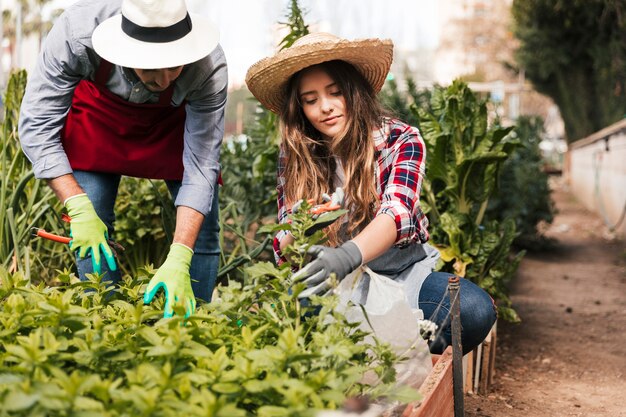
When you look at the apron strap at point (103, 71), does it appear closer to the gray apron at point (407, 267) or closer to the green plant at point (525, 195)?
the gray apron at point (407, 267)

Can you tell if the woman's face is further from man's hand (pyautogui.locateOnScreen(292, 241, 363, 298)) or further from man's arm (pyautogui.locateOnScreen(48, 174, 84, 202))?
man's arm (pyautogui.locateOnScreen(48, 174, 84, 202))

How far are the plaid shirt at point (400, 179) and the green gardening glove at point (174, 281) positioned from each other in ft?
1.16

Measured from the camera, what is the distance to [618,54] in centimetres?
1327

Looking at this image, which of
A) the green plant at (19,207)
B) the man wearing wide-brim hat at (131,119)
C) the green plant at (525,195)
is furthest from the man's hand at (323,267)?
the green plant at (525,195)

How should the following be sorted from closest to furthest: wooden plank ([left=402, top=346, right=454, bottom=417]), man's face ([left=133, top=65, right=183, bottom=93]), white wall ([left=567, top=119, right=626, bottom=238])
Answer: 1. wooden plank ([left=402, top=346, right=454, bottom=417])
2. man's face ([left=133, top=65, right=183, bottom=93])
3. white wall ([left=567, top=119, right=626, bottom=238])

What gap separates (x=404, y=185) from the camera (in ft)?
7.77

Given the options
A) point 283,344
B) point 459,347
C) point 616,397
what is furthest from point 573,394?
point 283,344

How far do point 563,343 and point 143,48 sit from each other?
3014mm

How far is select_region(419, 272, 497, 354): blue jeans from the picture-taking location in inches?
95.0

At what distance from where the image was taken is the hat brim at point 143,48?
2.21m

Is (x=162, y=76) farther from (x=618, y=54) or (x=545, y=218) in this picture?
(x=618, y=54)

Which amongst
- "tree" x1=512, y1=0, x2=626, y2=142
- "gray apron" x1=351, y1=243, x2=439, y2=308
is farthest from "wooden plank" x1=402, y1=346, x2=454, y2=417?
"tree" x1=512, y1=0, x2=626, y2=142

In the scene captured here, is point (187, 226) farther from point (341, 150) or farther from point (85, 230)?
point (341, 150)

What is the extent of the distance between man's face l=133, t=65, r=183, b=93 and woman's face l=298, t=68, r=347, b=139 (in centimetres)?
42
